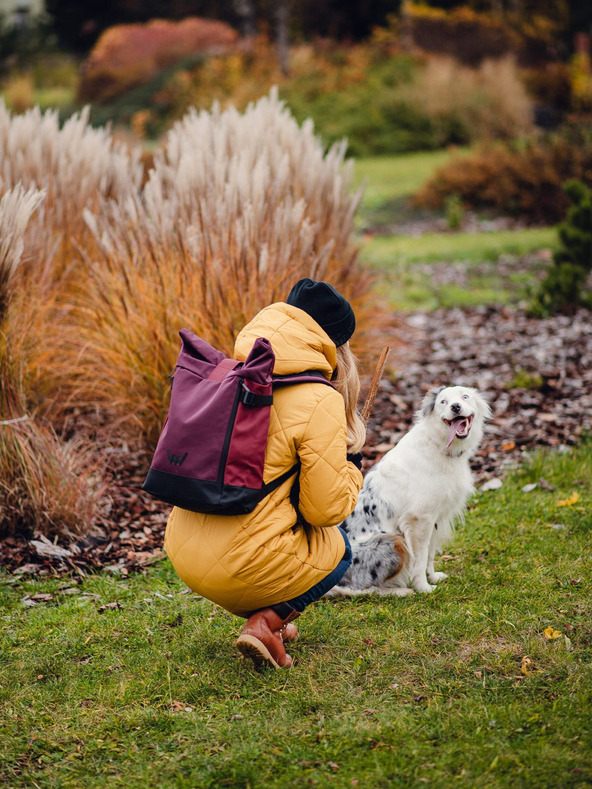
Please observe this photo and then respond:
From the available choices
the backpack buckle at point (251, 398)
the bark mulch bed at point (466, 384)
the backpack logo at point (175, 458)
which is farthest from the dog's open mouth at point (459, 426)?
the bark mulch bed at point (466, 384)

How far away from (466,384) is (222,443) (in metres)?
4.62

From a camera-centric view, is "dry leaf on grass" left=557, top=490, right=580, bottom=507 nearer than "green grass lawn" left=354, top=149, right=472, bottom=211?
Yes

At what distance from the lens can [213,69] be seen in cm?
2614

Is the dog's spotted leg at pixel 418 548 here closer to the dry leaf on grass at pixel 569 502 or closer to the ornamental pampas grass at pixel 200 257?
the dry leaf on grass at pixel 569 502

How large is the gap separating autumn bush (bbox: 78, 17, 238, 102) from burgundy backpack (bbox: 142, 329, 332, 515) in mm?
27665

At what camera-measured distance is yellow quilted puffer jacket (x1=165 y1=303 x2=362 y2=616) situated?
3.09 metres

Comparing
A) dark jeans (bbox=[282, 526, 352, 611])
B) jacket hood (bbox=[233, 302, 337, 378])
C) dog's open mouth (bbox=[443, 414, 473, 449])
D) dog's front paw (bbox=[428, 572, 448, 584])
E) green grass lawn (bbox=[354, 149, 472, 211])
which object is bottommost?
green grass lawn (bbox=[354, 149, 472, 211])

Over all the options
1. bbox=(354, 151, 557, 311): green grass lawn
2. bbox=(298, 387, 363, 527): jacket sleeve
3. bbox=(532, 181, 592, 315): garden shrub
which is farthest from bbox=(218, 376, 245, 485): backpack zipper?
bbox=(532, 181, 592, 315): garden shrub

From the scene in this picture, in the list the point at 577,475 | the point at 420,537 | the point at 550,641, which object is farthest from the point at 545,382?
the point at 550,641

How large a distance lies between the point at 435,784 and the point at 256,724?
30.1 inches

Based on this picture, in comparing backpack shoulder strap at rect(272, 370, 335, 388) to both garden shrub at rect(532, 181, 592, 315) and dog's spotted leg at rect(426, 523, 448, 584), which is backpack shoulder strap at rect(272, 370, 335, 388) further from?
garden shrub at rect(532, 181, 592, 315)

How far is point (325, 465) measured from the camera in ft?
10.2

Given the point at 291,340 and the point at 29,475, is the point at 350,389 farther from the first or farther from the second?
the point at 29,475

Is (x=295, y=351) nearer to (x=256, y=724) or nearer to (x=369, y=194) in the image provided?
(x=256, y=724)
